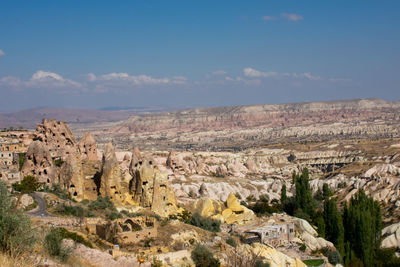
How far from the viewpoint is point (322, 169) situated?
101 meters

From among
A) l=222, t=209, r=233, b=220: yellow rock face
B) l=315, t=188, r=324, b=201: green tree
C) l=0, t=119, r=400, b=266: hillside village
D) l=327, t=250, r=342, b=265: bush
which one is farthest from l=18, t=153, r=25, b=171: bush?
l=315, t=188, r=324, b=201: green tree

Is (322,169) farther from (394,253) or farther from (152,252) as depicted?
(152,252)

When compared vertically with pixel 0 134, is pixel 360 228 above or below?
below

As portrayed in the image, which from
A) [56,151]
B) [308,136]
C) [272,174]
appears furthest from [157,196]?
[308,136]

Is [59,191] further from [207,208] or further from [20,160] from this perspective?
[207,208]

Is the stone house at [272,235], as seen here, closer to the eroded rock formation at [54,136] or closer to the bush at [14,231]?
the eroded rock formation at [54,136]

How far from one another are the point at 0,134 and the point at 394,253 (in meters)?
Answer: 44.9

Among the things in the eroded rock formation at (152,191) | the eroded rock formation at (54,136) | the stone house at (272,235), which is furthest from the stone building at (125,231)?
the eroded rock formation at (54,136)

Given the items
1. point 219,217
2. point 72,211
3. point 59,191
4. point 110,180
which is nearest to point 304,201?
point 219,217

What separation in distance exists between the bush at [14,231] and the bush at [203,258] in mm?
10097

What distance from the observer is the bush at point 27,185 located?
3286 cm

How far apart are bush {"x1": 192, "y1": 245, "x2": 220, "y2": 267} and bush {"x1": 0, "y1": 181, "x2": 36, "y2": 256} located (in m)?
10.1

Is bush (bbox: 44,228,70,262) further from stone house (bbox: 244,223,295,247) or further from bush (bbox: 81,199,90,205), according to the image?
stone house (bbox: 244,223,295,247)

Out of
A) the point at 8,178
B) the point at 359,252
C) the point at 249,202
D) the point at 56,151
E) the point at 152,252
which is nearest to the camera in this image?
the point at 152,252
